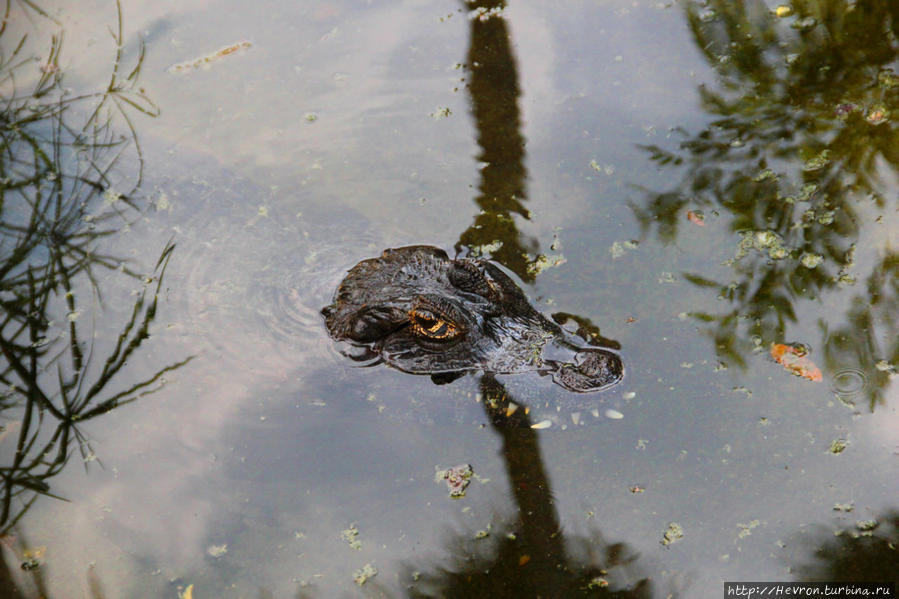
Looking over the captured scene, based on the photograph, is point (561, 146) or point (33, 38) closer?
point (561, 146)

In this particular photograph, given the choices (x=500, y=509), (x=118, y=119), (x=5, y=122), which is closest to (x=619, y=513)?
(x=500, y=509)

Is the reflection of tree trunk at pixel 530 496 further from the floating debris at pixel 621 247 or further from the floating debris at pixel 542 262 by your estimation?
the floating debris at pixel 621 247

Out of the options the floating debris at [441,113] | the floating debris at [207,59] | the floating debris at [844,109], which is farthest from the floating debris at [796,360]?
the floating debris at [207,59]

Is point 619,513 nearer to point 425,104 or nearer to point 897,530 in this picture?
point 897,530

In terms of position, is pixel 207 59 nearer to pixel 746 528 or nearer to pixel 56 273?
pixel 56 273

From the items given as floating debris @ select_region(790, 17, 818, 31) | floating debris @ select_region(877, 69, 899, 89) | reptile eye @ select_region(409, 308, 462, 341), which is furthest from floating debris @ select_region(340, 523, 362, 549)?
floating debris @ select_region(790, 17, 818, 31)

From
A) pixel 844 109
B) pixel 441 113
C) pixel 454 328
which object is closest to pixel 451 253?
pixel 454 328
